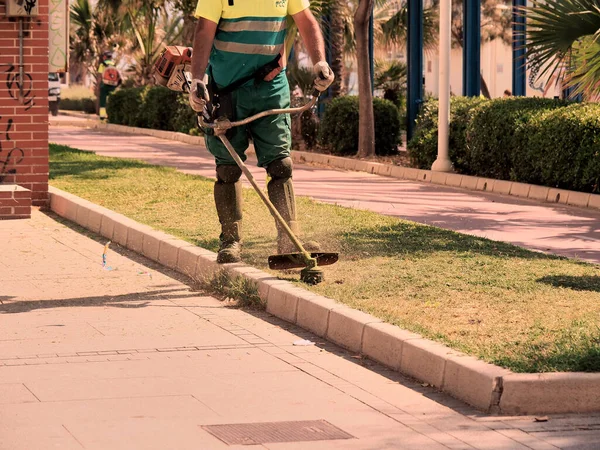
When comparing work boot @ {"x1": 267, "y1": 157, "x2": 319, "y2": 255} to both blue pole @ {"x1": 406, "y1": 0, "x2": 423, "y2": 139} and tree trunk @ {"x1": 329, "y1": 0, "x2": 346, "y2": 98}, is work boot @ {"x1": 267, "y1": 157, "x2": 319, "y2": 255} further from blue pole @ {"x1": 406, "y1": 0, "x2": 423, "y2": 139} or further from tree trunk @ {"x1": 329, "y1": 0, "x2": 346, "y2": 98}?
tree trunk @ {"x1": 329, "y1": 0, "x2": 346, "y2": 98}

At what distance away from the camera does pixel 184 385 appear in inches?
229

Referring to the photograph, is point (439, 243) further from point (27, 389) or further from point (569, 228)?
point (27, 389)

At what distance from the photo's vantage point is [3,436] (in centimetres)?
493

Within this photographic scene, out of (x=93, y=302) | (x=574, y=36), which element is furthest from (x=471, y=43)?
(x=93, y=302)

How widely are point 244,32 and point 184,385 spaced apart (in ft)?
9.91

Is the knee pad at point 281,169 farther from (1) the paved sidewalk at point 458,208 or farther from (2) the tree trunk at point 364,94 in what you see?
(2) the tree trunk at point 364,94

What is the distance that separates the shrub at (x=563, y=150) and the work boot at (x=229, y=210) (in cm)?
614

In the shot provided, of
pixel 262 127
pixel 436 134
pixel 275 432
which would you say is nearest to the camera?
pixel 275 432

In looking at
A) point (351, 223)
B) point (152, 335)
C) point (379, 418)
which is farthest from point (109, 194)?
point (379, 418)

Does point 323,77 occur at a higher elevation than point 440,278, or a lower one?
higher

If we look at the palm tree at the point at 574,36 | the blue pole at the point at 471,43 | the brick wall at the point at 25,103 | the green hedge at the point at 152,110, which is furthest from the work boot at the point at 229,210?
the green hedge at the point at 152,110

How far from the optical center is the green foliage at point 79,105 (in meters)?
47.1

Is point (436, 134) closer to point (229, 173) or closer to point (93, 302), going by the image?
point (229, 173)

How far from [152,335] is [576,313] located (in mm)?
2237
